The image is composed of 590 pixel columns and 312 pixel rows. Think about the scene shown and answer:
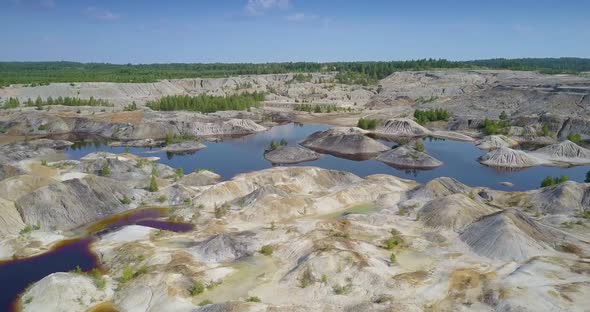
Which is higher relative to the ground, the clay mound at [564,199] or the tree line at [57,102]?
the tree line at [57,102]

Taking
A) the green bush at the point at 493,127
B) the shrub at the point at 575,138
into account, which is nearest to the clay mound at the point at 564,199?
the shrub at the point at 575,138

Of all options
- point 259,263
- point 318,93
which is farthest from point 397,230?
point 318,93

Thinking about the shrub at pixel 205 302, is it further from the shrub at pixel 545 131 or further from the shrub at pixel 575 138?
the shrub at pixel 545 131

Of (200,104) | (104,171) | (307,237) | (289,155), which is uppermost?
(200,104)

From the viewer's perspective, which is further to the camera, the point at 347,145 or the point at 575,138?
the point at 575,138

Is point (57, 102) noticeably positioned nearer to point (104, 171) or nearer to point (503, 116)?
point (104, 171)

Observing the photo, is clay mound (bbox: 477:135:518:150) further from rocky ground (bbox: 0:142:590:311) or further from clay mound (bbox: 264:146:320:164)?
rocky ground (bbox: 0:142:590:311)

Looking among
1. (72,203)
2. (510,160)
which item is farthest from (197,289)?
(510,160)
